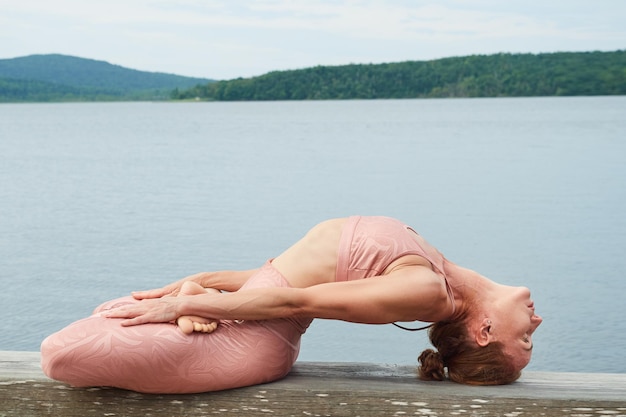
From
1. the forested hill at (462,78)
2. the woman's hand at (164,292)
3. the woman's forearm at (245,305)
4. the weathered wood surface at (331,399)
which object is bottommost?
the weathered wood surface at (331,399)

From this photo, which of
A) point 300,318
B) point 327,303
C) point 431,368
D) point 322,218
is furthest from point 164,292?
point 322,218

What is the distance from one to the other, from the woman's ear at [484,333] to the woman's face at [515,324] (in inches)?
0.7

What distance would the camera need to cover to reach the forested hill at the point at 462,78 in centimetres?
10931

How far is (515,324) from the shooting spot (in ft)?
10.5

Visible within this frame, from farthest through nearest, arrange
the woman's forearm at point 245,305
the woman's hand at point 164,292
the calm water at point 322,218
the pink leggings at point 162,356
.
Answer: the calm water at point 322,218
the woman's hand at point 164,292
the woman's forearm at point 245,305
the pink leggings at point 162,356

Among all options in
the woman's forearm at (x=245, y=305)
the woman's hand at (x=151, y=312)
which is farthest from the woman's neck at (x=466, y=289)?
the woman's hand at (x=151, y=312)

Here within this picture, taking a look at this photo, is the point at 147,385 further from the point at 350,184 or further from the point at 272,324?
the point at 350,184

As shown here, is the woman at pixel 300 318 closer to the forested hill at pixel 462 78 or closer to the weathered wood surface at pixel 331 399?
the weathered wood surface at pixel 331 399

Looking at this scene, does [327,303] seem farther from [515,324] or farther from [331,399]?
[515,324]

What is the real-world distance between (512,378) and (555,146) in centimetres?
3958

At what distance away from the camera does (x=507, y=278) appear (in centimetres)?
1220

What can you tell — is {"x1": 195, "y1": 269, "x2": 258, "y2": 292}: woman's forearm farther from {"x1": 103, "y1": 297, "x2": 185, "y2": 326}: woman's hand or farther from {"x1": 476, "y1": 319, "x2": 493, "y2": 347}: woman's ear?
{"x1": 476, "y1": 319, "x2": 493, "y2": 347}: woman's ear

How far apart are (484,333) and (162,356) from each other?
1.12 m

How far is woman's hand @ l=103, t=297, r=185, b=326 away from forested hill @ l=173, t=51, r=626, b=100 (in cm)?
10642
